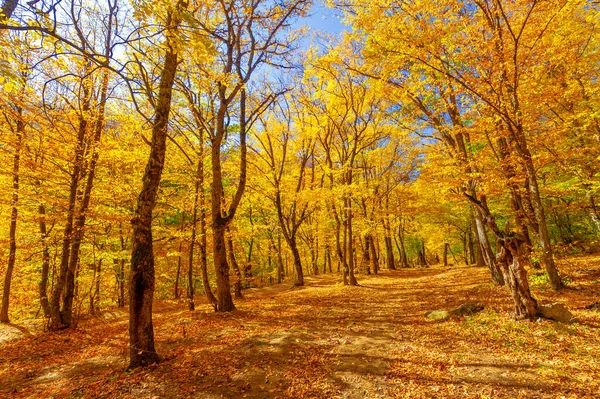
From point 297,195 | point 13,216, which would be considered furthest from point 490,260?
point 13,216

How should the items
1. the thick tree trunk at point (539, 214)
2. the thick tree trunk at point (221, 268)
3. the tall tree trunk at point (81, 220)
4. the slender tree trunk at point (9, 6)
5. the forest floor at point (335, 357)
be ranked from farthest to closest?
the thick tree trunk at point (221, 268)
the tall tree trunk at point (81, 220)
the thick tree trunk at point (539, 214)
the forest floor at point (335, 357)
the slender tree trunk at point (9, 6)

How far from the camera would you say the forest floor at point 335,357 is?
15.2 feet

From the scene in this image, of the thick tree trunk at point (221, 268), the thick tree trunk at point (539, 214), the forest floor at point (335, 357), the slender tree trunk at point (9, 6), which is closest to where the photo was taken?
the slender tree trunk at point (9, 6)

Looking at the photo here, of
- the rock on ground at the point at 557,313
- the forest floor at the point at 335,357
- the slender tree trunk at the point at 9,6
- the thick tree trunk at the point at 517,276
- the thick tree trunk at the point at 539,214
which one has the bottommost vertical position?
the forest floor at the point at 335,357

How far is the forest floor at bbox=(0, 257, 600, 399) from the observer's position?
15.2 ft

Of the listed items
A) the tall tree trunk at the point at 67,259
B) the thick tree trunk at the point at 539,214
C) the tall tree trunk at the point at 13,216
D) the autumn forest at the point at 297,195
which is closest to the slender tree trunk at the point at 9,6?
the autumn forest at the point at 297,195

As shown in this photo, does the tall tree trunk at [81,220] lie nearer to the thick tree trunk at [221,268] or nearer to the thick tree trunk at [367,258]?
the thick tree trunk at [221,268]

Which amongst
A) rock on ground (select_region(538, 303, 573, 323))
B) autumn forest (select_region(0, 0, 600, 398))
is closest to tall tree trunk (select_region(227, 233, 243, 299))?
autumn forest (select_region(0, 0, 600, 398))

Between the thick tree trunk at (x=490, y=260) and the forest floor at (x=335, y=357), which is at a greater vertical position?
the thick tree trunk at (x=490, y=260)

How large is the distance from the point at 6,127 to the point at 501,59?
667 inches

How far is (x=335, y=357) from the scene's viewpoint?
19.4ft

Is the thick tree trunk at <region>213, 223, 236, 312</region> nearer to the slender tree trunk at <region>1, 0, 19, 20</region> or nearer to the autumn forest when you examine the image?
the autumn forest

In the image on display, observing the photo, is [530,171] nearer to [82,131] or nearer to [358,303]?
[358,303]

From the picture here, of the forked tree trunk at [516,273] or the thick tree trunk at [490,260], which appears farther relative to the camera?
the thick tree trunk at [490,260]
